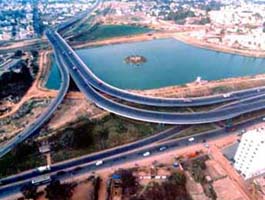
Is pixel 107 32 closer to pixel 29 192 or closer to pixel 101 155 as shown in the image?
pixel 101 155

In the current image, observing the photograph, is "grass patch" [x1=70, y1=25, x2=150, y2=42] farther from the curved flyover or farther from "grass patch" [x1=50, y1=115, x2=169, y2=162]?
"grass patch" [x1=50, y1=115, x2=169, y2=162]

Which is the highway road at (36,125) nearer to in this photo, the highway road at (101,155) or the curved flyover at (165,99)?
the highway road at (101,155)

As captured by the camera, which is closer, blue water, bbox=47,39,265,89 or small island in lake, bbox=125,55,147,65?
blue water, bbox=47,39,265,89

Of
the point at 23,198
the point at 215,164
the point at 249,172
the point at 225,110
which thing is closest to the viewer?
the point at 23,198

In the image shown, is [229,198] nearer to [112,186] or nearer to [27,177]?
[112,186]

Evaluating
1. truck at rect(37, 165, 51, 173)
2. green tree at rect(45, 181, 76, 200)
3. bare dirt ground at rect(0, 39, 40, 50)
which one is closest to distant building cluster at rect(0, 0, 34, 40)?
bare dirt ground at rect(0, 39, 40, 50)

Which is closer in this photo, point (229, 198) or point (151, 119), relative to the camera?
point (229, 198)

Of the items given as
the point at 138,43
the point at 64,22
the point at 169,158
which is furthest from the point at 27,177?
the point at 64,22
